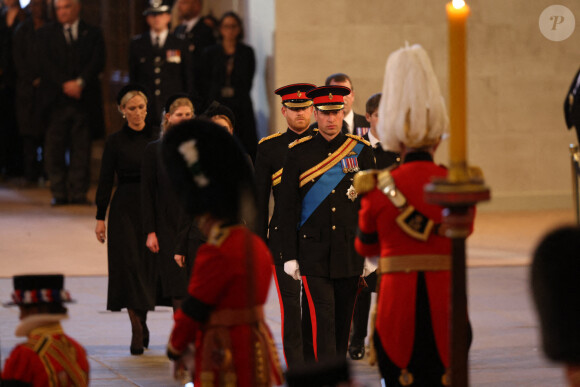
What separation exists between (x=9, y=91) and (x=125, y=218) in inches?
456

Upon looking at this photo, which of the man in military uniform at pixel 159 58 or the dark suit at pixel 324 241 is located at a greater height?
the man in military uniform at pixel 159 58

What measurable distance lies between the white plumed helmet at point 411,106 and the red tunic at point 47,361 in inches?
60.8

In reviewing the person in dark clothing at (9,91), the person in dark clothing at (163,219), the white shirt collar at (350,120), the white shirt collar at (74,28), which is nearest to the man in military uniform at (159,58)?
the white shirt collar at (74,28)

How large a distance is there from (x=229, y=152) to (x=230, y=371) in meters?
0.83

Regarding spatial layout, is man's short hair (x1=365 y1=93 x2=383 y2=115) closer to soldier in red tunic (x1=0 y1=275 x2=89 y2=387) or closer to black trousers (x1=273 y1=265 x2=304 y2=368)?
black trousers (x1=273 y1=265 x2=304 y2=368)

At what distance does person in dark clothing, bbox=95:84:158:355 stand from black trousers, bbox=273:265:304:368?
131 cm

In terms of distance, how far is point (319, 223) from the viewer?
704 cm

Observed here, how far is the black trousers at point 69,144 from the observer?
16.1 metres

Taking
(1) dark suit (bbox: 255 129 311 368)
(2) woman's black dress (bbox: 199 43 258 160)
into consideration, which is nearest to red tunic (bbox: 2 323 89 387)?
(1) dark suit (bbox: 255 129 311 368)

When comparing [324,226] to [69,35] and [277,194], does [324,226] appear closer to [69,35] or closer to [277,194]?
[277,194]

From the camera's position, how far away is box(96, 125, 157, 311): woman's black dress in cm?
851

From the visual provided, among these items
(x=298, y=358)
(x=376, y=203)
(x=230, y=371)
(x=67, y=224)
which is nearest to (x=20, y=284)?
(x=230, y=371)

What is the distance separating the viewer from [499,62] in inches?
632

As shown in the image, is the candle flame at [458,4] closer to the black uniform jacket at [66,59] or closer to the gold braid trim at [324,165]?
the gold braid trim at [324,165]
